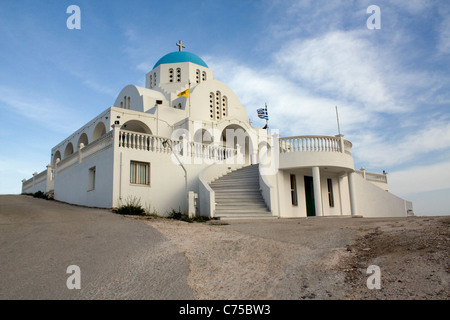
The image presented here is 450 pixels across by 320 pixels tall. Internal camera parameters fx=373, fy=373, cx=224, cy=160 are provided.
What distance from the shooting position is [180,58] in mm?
27547

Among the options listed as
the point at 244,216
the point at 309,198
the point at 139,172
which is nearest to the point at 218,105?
the point at 309,198

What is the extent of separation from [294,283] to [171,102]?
21.0m

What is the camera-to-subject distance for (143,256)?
6477 mm

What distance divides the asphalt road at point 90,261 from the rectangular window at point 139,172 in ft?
15.5

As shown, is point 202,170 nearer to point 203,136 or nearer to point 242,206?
point 242,206

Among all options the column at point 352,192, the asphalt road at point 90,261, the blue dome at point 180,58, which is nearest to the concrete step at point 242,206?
the asphalt road at point 90,261

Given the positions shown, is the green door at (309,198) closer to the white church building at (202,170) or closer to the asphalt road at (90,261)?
the white church building at (202,170)

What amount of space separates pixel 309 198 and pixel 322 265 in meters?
12.7

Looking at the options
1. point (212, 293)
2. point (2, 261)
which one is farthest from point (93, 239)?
point (212, 293)

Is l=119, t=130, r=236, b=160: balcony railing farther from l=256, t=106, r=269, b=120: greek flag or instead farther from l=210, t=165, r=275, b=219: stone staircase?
l=256, t=106, r=269, b=120: greek flag

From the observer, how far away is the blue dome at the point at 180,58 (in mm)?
A: 27500

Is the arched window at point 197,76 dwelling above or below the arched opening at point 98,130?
above

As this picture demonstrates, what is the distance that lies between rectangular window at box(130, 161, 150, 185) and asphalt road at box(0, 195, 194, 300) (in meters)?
4.72

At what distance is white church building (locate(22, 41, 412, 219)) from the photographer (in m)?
14.5
